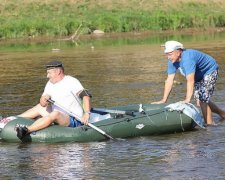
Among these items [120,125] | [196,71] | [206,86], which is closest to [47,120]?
[120,125]

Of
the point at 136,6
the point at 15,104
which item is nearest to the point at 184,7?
the point at 136,6

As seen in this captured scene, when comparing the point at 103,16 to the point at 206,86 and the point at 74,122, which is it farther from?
the point at 74,122

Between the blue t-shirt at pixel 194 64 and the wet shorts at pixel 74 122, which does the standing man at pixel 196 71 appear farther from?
the wet shorts at pixel 74 122

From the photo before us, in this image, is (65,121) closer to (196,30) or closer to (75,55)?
(75,55)

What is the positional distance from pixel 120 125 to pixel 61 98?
0.99m

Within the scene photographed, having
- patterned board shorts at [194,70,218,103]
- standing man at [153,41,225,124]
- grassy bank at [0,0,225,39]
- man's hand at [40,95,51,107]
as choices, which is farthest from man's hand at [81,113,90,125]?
grassy bank at [0,0,225,39]

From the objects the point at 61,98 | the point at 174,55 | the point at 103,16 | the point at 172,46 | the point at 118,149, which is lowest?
the point at 118,149

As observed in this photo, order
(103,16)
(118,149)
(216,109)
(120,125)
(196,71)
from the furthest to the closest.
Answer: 1. (103,16)
2. (216,109)
3. (196,71)
4. (120,125)
5. (118,149)

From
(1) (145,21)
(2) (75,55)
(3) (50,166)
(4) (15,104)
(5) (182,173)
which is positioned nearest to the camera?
(5) (182,173)

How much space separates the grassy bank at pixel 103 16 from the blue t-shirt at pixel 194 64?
32.4m

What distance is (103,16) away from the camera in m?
47.2

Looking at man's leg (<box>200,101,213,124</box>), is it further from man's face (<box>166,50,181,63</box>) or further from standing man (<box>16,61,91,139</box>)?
standing man (<box>16,61,91,139</box>)

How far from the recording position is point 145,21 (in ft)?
153

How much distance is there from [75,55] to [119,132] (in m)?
18.5
